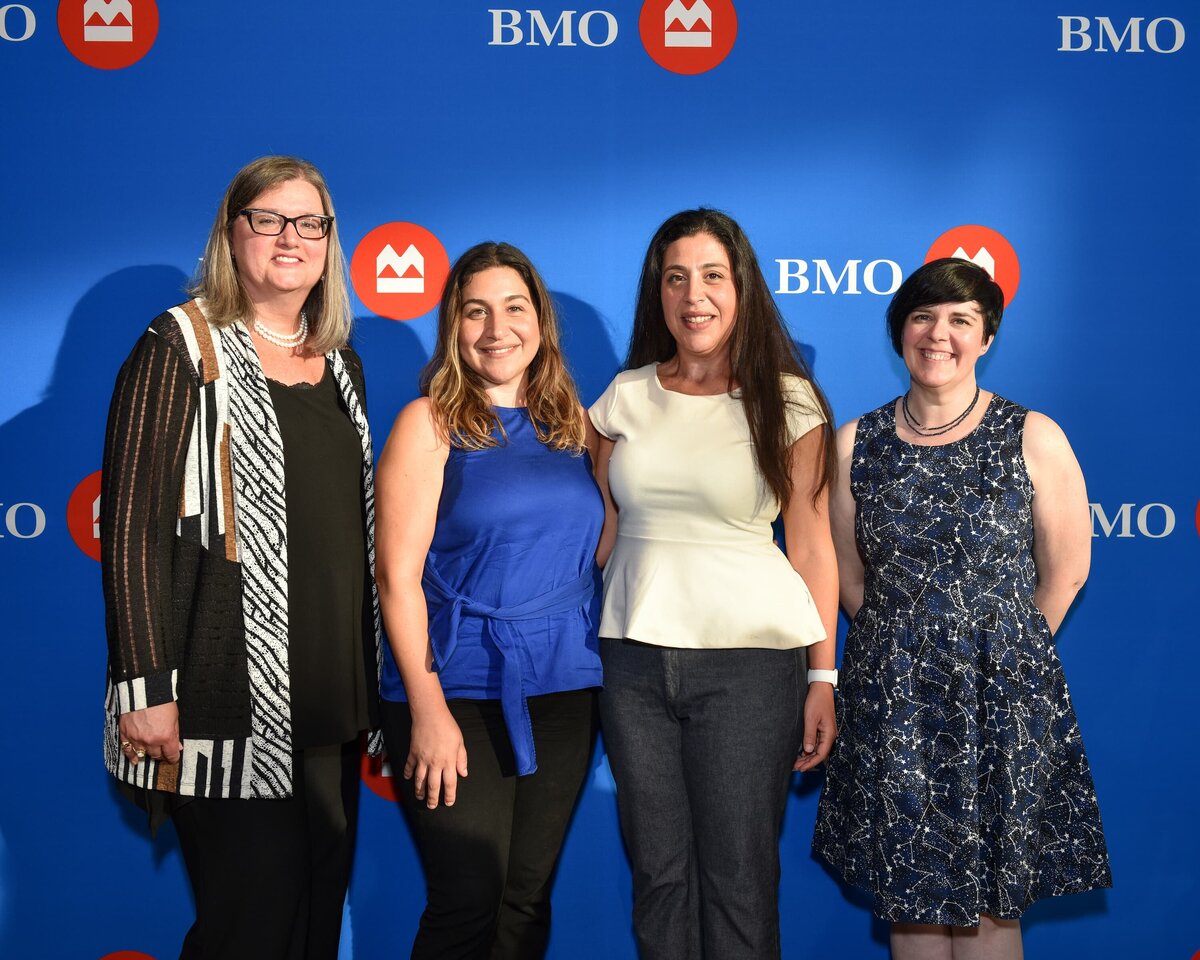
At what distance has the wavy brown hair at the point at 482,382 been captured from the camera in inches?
67.4

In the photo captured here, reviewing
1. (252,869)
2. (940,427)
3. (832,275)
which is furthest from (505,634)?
(832,275)

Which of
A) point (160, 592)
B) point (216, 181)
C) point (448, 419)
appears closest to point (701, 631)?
point (448, 419)

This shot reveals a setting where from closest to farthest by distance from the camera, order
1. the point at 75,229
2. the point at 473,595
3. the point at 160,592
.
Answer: the point at 160,592 < the point at 473,595 < the point at 75,229

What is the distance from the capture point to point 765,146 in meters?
2.21

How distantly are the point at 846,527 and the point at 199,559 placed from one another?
1.16 meters

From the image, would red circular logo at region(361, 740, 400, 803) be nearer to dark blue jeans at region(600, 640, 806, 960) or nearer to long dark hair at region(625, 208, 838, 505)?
dark blue jeans at region(600, 640, 806, 960)

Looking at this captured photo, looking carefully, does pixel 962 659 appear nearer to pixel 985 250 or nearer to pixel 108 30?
pixel 985 250

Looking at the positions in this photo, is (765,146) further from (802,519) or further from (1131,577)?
(1131,577)

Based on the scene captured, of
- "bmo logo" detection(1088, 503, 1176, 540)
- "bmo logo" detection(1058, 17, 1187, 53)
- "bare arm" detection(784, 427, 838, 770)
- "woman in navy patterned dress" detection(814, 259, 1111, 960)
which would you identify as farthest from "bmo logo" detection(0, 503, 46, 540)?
"bmo logo" detection(1058, 17, 1187, 53)

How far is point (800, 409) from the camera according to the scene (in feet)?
6.01

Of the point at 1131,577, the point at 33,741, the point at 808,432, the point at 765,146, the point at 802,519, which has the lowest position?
the point at 33,741

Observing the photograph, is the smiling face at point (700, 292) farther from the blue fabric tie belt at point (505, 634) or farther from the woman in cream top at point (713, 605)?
the blue fabric tie belt at point (505, 634)

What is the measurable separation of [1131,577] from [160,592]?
1.98 m

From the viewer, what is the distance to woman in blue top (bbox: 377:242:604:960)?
1.66 meters
